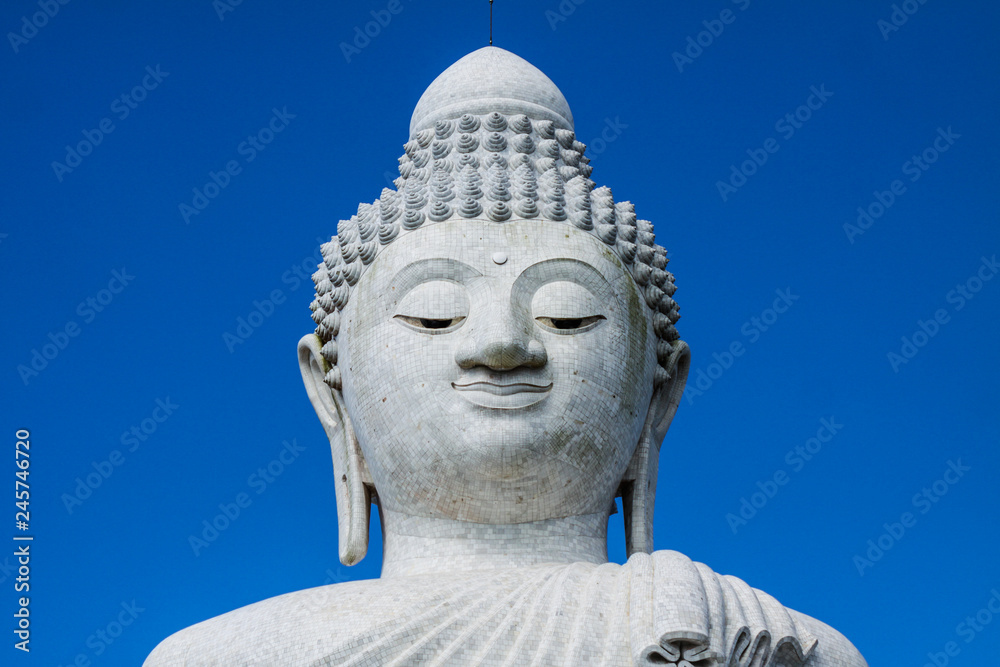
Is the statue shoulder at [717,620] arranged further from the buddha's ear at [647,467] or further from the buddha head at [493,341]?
the buddha's ear at [647,467]

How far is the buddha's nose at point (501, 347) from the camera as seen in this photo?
9.62m

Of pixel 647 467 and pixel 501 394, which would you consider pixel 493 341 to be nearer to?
pixel 501 394

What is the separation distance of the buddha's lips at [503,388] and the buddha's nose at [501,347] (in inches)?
4.4

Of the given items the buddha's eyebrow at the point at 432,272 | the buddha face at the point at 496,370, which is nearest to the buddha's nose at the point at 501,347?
the buddha face at the point at 496,370

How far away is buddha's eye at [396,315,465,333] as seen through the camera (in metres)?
9.98

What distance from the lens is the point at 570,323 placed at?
33.0ft

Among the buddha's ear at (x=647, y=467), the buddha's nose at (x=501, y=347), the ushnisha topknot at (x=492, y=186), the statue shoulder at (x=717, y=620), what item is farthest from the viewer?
the buddha's ear at (x=647, y=467)

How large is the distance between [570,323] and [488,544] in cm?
162

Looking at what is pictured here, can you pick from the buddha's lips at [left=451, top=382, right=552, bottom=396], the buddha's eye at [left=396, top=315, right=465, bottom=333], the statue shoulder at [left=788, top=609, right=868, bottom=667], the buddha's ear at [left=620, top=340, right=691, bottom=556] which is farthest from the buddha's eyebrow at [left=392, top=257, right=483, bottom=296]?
the statue shoulder at [left=788, top=609, right=868, bottom=667]

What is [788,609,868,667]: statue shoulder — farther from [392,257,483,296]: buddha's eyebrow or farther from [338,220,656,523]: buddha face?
[392,257,483,296]: buddha's eyebrow

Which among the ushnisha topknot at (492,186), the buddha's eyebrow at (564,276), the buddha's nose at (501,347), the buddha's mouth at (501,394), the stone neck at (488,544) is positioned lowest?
the stone neck at (488,544)

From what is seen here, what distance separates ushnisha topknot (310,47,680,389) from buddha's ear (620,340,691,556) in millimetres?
190

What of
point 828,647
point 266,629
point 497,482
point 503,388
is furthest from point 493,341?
point 828,647

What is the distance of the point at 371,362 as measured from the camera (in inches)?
400
